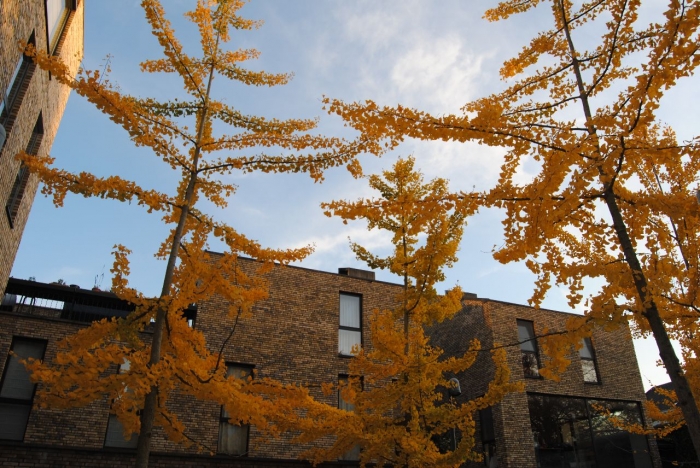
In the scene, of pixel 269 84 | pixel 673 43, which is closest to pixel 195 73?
pixel 269 84

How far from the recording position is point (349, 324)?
1672 cm

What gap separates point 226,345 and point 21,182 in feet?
22.1

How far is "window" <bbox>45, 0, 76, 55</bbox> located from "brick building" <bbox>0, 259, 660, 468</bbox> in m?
6.14

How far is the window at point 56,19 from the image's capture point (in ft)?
32.9

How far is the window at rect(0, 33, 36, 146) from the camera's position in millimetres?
8711

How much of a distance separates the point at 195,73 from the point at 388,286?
34.6 feet

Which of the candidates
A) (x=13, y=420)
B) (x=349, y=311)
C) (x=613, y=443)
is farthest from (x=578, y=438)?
(x=13, y=420)

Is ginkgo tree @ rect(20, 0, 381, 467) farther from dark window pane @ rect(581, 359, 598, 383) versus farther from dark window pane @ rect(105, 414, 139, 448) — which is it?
dark window pane @ rect(581, 359, 598, 383)

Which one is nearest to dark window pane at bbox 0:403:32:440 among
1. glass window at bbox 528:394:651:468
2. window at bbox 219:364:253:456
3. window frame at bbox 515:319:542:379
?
window at bbox 219:364:253:456

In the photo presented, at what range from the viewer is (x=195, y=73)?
365 inches

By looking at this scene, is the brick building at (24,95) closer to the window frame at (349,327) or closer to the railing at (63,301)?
the railing at (63,301)

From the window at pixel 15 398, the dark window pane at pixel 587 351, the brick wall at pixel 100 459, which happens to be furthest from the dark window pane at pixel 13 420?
the dark window pane at pixel 587 351

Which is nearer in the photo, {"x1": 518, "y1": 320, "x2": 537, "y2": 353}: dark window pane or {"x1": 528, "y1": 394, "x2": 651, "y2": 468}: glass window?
{"x1": 528, "y1": 394, "x2": 651, "y2": 468}: glass window

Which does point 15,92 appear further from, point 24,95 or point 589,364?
point 589,364
